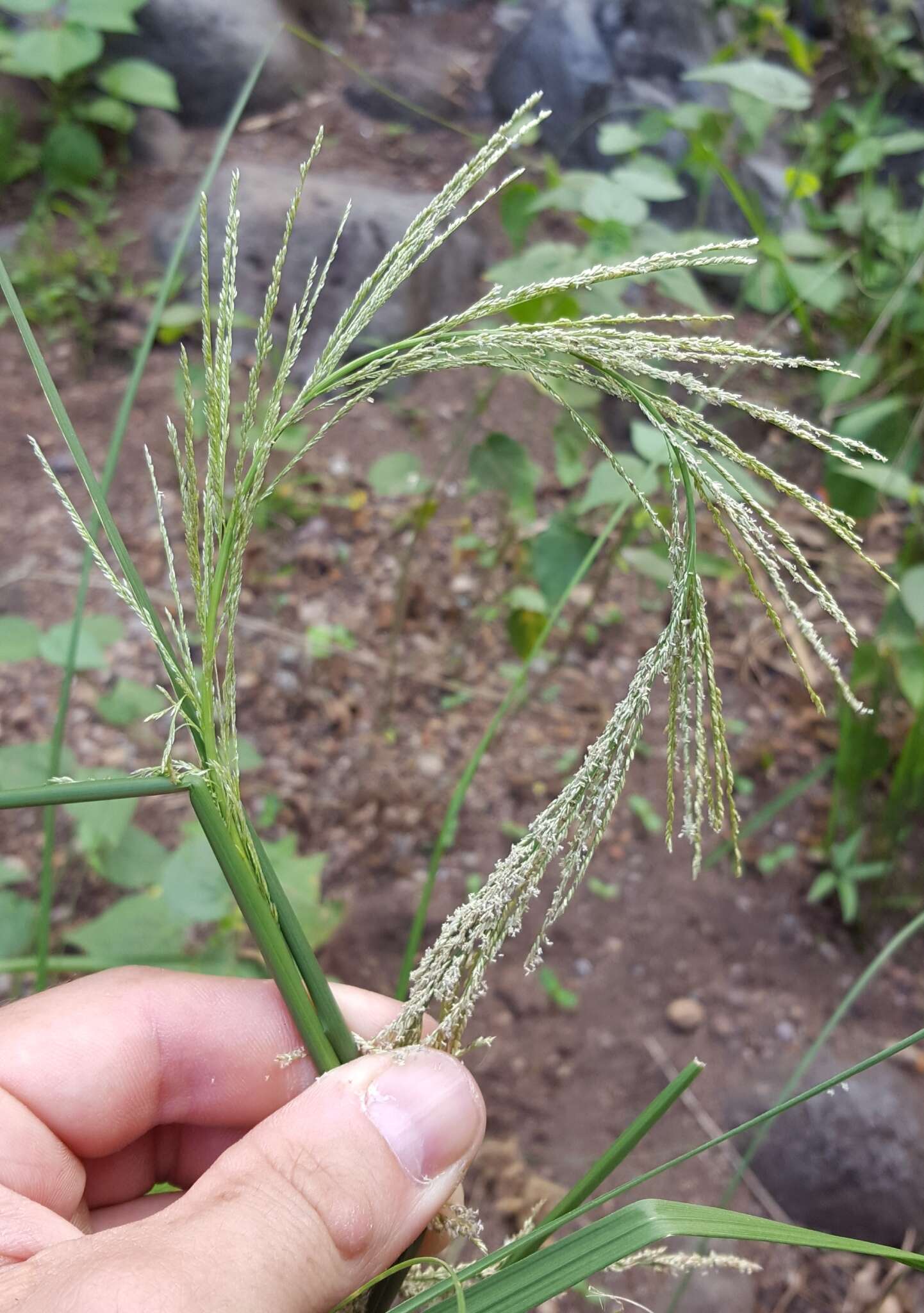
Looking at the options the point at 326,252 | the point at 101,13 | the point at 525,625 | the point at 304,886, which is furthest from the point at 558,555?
the point at 101,13

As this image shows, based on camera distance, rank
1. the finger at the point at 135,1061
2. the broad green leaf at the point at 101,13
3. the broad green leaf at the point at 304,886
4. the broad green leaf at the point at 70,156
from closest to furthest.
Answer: the finger at the point at 135,1061
the broad green leaf at the point at 304,886
the broad green leaf at the point at 101,13
the broad green leaf at the point at 70,156

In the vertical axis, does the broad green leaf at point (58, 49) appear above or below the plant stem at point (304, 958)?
above

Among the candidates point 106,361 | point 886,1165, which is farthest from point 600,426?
point 886,1165

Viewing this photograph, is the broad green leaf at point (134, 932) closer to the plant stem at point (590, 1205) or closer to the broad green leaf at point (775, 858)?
the plant stem at point (590, 1205)

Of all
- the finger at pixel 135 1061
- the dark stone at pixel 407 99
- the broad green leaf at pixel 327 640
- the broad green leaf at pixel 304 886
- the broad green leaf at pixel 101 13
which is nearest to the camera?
the finger at pixel 135 1061

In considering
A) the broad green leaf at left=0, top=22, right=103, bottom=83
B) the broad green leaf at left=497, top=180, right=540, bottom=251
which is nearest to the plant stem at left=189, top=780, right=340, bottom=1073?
the broad green leaf at left=497, top=180, right=540, bottom=251

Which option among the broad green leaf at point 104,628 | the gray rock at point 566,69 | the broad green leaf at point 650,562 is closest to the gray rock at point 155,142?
the gray rock at point 566,69

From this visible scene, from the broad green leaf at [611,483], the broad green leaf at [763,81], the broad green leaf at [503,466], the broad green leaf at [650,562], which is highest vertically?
the broad green leaf at [763,81]
